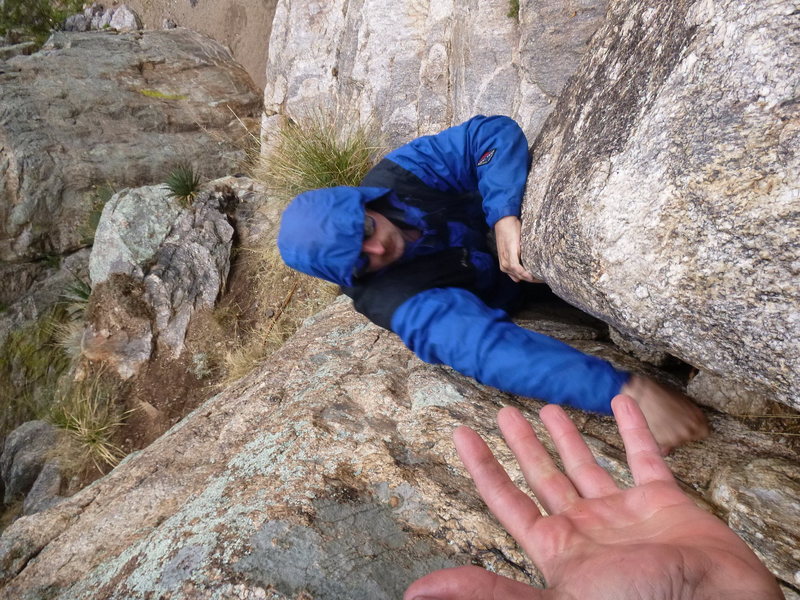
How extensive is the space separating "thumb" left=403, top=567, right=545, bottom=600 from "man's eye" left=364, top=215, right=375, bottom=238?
138 cm

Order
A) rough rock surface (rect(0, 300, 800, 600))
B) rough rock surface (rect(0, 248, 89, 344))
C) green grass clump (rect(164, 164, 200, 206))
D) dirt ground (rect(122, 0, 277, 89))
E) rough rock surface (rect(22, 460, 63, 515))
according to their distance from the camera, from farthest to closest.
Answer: dirt ground (rect(122, 0, 277, 89)) < rough rock surface (rect(0, 248, 89, 344)) < green grass clump (rect(164, 164, 200, 206)) < rough rock surface (rect(22, 460, 63, 515)) < rough rock surface (rect(0, 300, 800, 600))

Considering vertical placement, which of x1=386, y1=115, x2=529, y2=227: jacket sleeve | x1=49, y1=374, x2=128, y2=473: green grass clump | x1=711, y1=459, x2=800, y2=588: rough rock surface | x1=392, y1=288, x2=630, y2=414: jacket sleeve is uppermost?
x1=386, y1=115, x2=529, y2=227: jacket sleeve

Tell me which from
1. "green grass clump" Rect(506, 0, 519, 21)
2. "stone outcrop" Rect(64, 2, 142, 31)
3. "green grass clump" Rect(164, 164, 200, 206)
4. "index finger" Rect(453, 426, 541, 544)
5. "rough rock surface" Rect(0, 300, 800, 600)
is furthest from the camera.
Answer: "stone outcrop" Rect(64, 2, 142, 31)

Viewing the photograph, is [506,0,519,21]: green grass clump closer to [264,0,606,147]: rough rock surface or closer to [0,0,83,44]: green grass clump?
[264,0,606,147]: rough rock surface

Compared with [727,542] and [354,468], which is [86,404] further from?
[727,542]

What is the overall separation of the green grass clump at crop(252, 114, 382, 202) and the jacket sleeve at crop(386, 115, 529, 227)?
2323 millimetres

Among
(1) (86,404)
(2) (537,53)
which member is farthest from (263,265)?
(2) (537,53)

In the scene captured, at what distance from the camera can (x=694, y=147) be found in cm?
127

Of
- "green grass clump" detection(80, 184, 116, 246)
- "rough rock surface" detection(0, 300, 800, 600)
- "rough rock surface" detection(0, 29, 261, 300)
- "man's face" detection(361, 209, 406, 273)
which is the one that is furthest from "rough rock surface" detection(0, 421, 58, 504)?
"man's face" detection(361, 209, 406, 273)

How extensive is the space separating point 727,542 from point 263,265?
496 cm

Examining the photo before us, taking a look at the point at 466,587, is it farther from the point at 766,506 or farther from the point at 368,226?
the point at 368,226

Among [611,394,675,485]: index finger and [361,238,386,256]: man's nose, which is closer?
[611,394,675,485]: index finger

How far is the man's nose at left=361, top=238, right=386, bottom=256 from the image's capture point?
2129 millimetres

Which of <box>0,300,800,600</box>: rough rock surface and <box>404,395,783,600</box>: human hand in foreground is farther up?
<box>404,395,783,600</box>: human hand in foreground
